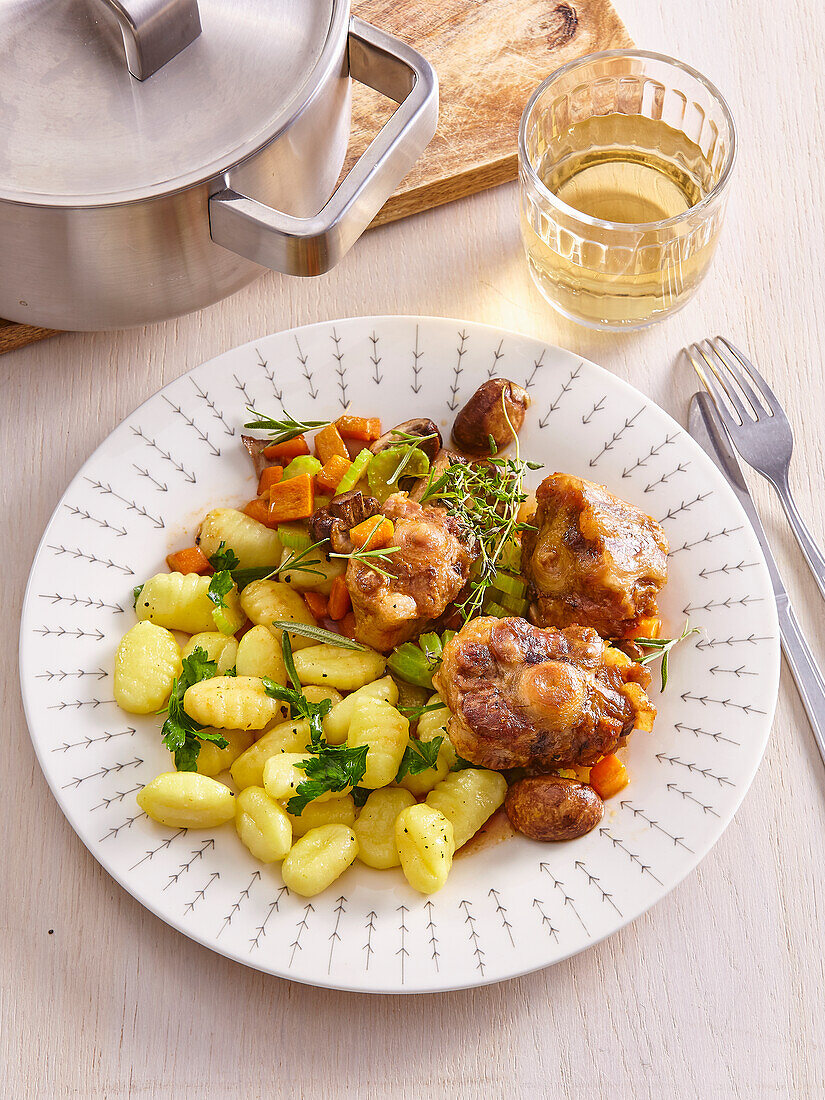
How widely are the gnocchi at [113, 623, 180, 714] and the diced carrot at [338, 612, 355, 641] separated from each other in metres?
0.32

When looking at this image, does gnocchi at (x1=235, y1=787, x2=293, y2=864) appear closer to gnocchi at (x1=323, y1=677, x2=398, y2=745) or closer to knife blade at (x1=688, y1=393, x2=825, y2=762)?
gnocchi at (x1=323, y1=677, x2=398, y2=745)

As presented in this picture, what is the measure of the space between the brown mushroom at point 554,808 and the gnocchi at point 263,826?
39 centimetres

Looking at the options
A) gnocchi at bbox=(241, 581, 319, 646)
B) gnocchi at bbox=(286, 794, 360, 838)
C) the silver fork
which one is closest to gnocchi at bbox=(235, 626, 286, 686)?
gnocchi at bbox=(241, 581, 319, 646)

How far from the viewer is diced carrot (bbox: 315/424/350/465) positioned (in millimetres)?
2154

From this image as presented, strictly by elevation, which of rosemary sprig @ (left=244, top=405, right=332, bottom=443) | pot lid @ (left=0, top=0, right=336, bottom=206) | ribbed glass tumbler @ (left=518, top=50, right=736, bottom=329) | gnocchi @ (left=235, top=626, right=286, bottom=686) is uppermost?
pot lid @ (left=0, top=0, right=336, bottom=206)

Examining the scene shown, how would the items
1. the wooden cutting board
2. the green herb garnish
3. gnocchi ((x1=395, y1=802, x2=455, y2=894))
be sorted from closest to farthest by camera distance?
1. gnocchi ((x1=395, y1=802, x2=455, y2=894))
2. the green herb garnish
3. the wooden cutting board

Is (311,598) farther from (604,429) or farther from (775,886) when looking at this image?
(775,886)

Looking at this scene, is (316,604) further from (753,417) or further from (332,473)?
(753,417)

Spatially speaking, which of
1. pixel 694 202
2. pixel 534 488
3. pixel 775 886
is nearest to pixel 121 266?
pixel 534 488

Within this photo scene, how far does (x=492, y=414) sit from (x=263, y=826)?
3.00 feet

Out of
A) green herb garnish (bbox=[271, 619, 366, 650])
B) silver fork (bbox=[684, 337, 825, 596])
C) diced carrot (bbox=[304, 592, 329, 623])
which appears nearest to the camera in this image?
green herb garnish (bbox=[271, 619, 366, 650])

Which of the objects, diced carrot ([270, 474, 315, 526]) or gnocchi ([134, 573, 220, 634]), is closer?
gnocchi ([134, 573, 220, 634])

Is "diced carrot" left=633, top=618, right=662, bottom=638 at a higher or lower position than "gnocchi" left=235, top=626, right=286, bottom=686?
lower

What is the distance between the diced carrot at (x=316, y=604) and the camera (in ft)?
6.63
